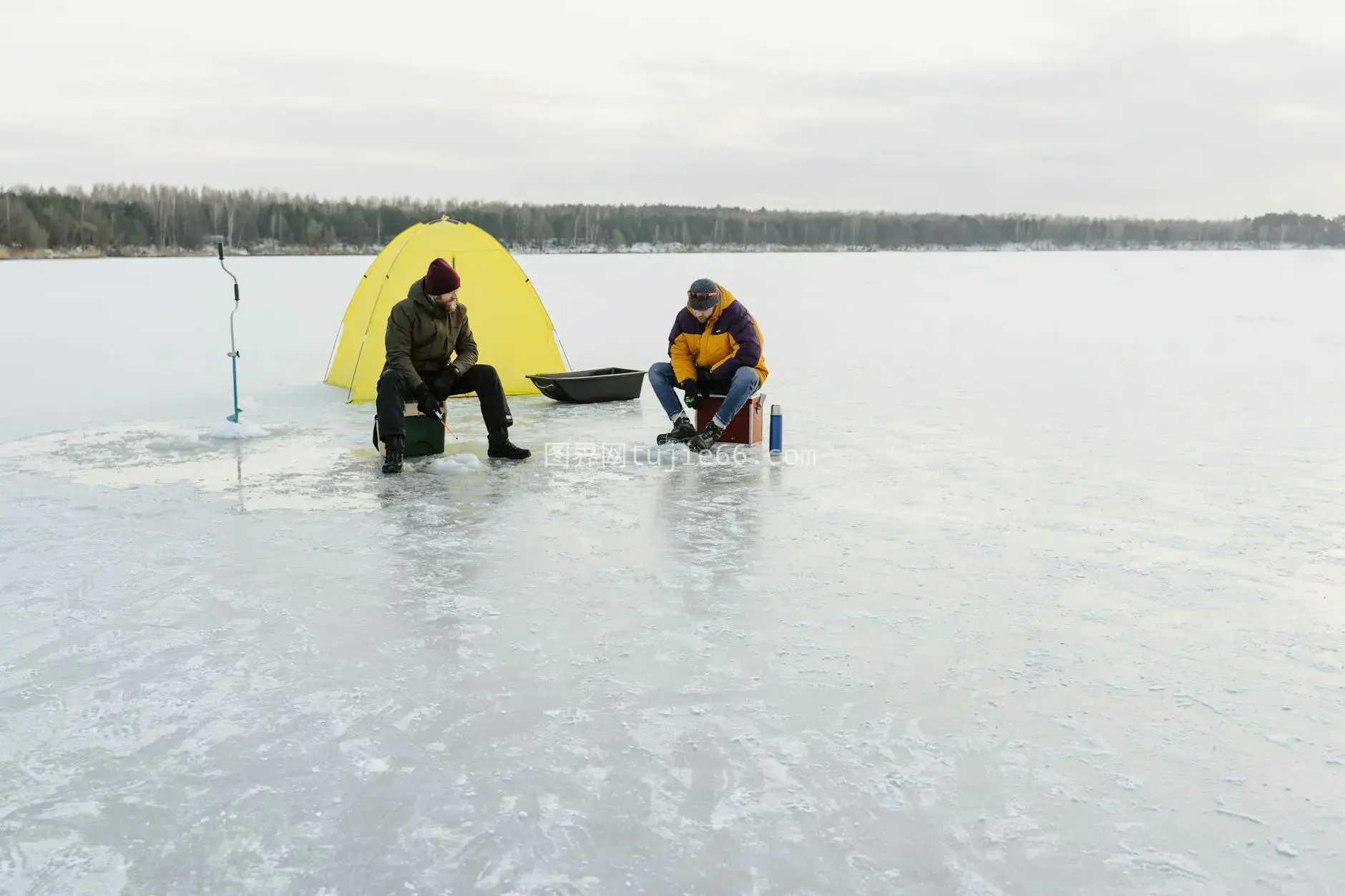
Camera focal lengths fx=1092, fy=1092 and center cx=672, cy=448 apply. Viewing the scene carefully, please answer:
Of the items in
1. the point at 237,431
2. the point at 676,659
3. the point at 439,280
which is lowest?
the point at 676,659

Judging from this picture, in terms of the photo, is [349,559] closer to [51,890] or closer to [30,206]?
[51,890]

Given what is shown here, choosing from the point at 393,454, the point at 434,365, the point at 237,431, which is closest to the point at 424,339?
the point at 434,365

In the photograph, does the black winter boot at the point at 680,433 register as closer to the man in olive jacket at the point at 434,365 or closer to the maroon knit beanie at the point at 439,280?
the man in olive jacket at the point at 434,365

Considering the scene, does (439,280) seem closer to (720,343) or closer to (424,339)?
(424,339)

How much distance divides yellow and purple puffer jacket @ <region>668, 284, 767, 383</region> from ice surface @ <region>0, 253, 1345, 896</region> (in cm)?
61

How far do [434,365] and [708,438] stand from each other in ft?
5.76

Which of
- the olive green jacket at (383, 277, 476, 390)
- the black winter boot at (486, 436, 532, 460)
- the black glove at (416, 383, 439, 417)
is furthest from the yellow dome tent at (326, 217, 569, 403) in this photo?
the black winter boot at (486, 436, 532, 460)

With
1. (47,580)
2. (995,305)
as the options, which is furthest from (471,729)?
(995,305)

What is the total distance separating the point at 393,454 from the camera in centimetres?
612

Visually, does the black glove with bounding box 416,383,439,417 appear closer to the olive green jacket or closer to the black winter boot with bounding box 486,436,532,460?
the olive green jacket

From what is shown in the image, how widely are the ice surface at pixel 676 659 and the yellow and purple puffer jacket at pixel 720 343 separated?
61cm

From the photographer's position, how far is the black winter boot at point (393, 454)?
610cm

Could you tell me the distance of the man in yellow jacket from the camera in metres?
6.89

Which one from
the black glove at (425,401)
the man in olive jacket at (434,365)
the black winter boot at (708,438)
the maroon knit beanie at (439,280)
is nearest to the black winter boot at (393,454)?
the man in olive jacket at (434,365)
